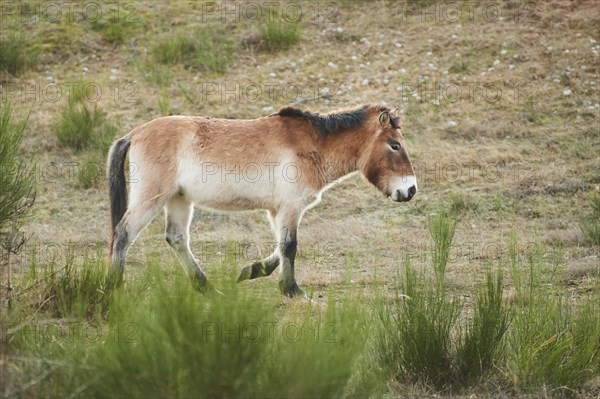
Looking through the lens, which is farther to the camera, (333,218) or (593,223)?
(333,218)

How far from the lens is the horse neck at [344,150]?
8.10 meters

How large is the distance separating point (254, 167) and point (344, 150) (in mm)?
884

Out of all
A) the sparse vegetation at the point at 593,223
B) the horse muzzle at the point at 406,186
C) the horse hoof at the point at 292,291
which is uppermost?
the horse muzzle at the point at 406,186

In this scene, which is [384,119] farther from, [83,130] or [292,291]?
[83,130]

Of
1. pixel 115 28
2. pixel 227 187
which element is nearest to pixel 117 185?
pixel 227 187

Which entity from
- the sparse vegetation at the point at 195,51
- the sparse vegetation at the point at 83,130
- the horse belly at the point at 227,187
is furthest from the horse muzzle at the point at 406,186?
the sparse vegetation at the point at 195,51

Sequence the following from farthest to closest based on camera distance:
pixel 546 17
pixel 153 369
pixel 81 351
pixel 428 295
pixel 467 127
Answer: pixel 546 17 < pixel 467 127 < pixel 428 295 < pixel 81 351 < pixel 153 369

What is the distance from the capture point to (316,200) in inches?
316

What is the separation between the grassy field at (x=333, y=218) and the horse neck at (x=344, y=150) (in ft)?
3.22

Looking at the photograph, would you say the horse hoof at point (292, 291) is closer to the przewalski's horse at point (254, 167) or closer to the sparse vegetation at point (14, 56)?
the przewalski's horse at point (254, 167)

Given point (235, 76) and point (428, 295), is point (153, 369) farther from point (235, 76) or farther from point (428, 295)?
point (235, 76)

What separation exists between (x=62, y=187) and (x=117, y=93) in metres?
2.73

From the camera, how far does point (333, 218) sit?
10.8 m

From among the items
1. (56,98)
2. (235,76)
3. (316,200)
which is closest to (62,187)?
(56,98)
